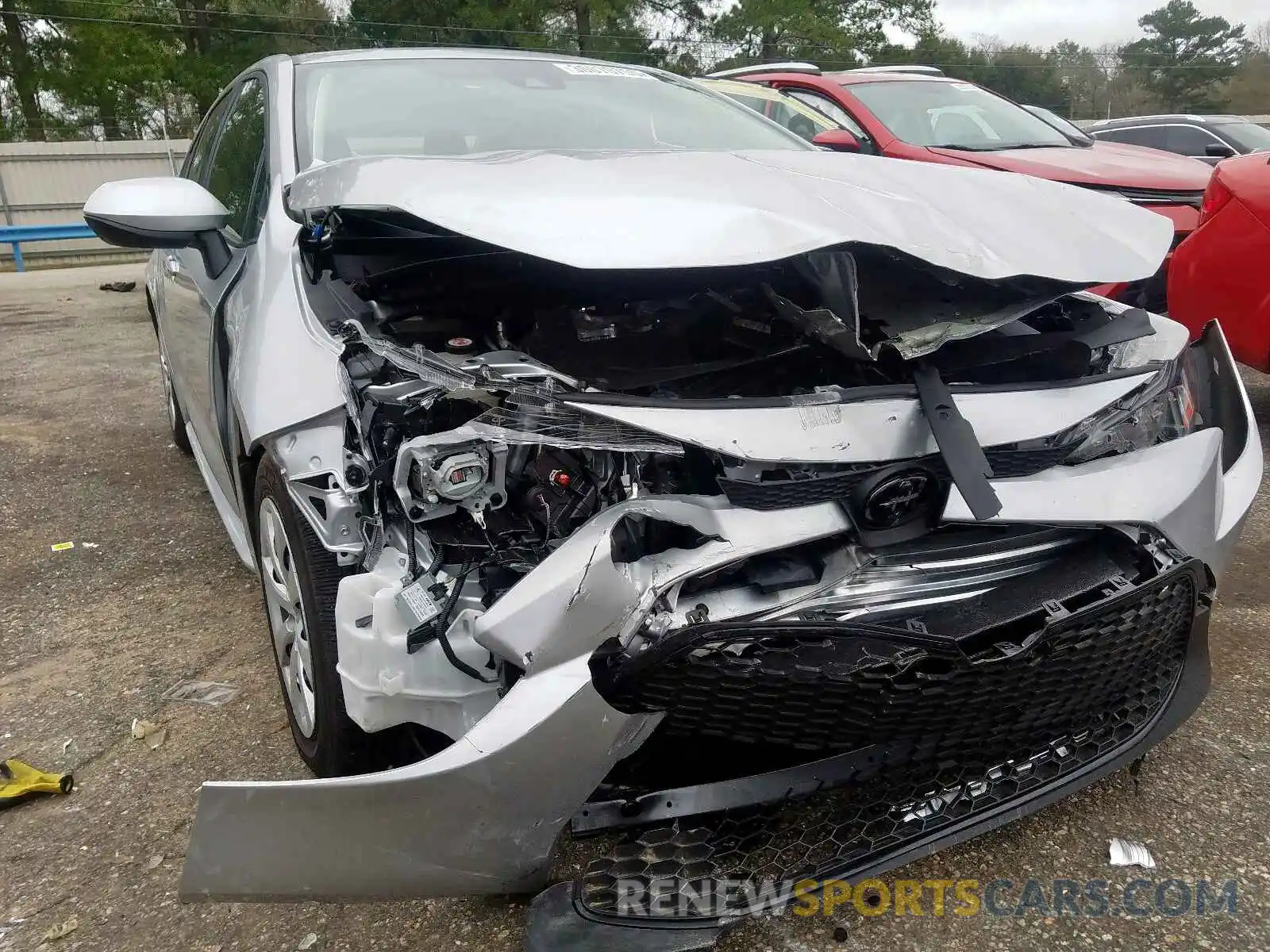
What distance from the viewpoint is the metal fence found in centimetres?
1839

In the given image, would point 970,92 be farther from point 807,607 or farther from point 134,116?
point 134,116

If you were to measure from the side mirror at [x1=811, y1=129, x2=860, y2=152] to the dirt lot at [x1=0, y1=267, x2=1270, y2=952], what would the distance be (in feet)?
7.86

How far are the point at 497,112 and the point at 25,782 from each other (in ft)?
6.95

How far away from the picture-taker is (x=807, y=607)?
149cm

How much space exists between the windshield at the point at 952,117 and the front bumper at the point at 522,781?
5.07 meters

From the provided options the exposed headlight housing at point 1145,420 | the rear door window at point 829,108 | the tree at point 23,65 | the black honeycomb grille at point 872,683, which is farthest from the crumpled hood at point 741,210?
the tree at point 23,65

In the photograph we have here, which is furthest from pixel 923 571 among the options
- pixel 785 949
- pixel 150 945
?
pixel 150 945

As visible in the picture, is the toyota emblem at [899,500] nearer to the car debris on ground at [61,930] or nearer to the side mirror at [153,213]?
the car debris on ground at [61,930]

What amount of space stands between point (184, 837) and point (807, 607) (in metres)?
1.40

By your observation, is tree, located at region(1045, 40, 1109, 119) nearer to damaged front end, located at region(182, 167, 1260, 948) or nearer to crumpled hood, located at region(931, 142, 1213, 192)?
crumpled hood, located at region(931, 142, 1213, 192)

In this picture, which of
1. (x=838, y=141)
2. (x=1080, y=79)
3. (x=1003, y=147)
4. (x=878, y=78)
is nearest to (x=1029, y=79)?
(x=1080, y=79)

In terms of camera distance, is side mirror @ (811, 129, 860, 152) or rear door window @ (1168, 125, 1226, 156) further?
rear door window @ (1168, 125, 1226, 156)

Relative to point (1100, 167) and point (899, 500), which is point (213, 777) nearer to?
point (899, 500)

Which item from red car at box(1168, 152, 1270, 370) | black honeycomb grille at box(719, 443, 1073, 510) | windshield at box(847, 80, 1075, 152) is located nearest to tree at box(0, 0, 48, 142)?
windshield at box(847, 80, 1075, 152)
